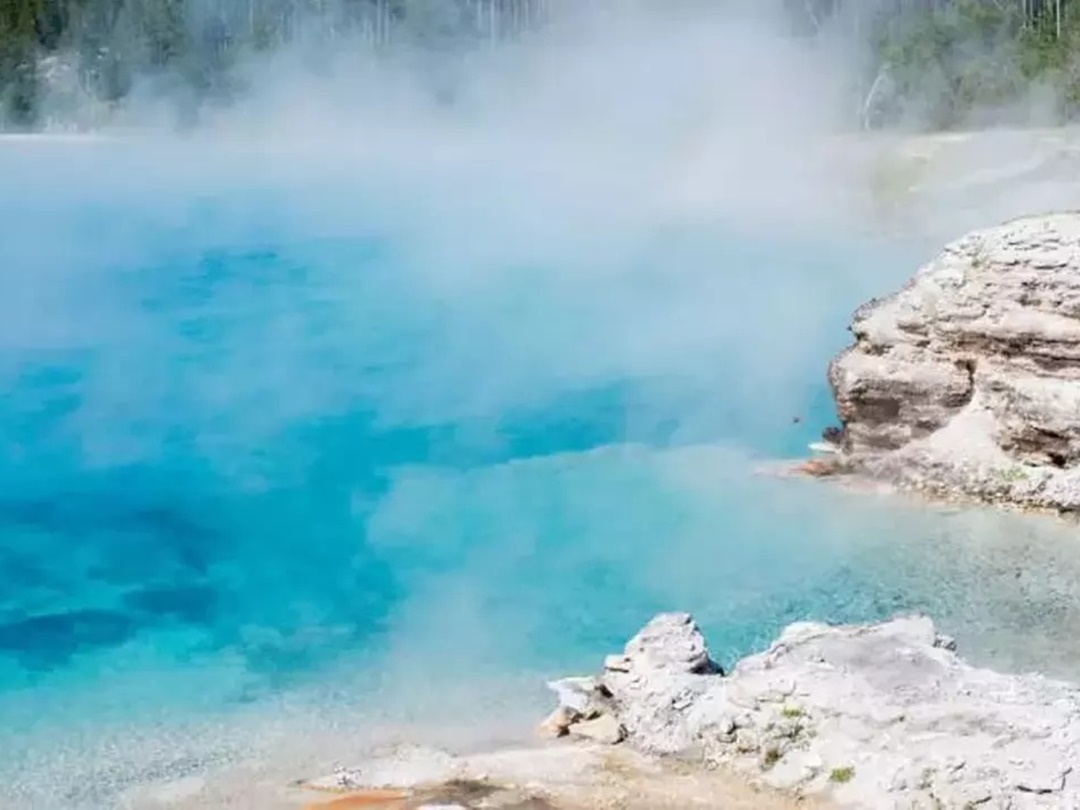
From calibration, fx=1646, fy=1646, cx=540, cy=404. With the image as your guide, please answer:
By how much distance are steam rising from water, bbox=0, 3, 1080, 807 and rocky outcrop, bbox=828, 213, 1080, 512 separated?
0.61 m

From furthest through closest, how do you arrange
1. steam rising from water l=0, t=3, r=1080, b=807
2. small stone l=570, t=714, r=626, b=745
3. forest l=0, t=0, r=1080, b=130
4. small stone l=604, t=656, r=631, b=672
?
forest l=0, t=0, r=1080, b=130 < steam rising from water l=0, t=3, r=1080, b=807 < small stone l=604, t=656, r=631, b=672 < small stone l=570, t=714, r=626, b=745

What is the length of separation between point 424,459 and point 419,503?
4.93ft

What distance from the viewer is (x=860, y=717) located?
7.53m

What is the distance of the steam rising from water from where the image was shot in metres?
10.0

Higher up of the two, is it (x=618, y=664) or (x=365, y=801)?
(x=618, y=664)

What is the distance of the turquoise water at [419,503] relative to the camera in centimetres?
988

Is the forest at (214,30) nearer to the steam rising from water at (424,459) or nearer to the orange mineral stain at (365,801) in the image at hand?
the steam rising from water at (424,459)

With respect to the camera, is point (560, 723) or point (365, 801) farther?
point (560, 723)

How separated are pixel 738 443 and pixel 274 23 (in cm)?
5354

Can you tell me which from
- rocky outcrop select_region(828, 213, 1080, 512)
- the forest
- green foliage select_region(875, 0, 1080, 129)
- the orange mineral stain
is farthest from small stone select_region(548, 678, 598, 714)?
the forest

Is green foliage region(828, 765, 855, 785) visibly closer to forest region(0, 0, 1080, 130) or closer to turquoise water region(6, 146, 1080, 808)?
turquoise water region(6, 146, 1080, 808)

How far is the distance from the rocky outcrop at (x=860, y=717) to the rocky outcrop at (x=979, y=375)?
14.2 feet

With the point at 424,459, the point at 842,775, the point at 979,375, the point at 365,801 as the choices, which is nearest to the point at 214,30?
the point at 424,459

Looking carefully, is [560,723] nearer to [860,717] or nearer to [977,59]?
[860,717]
